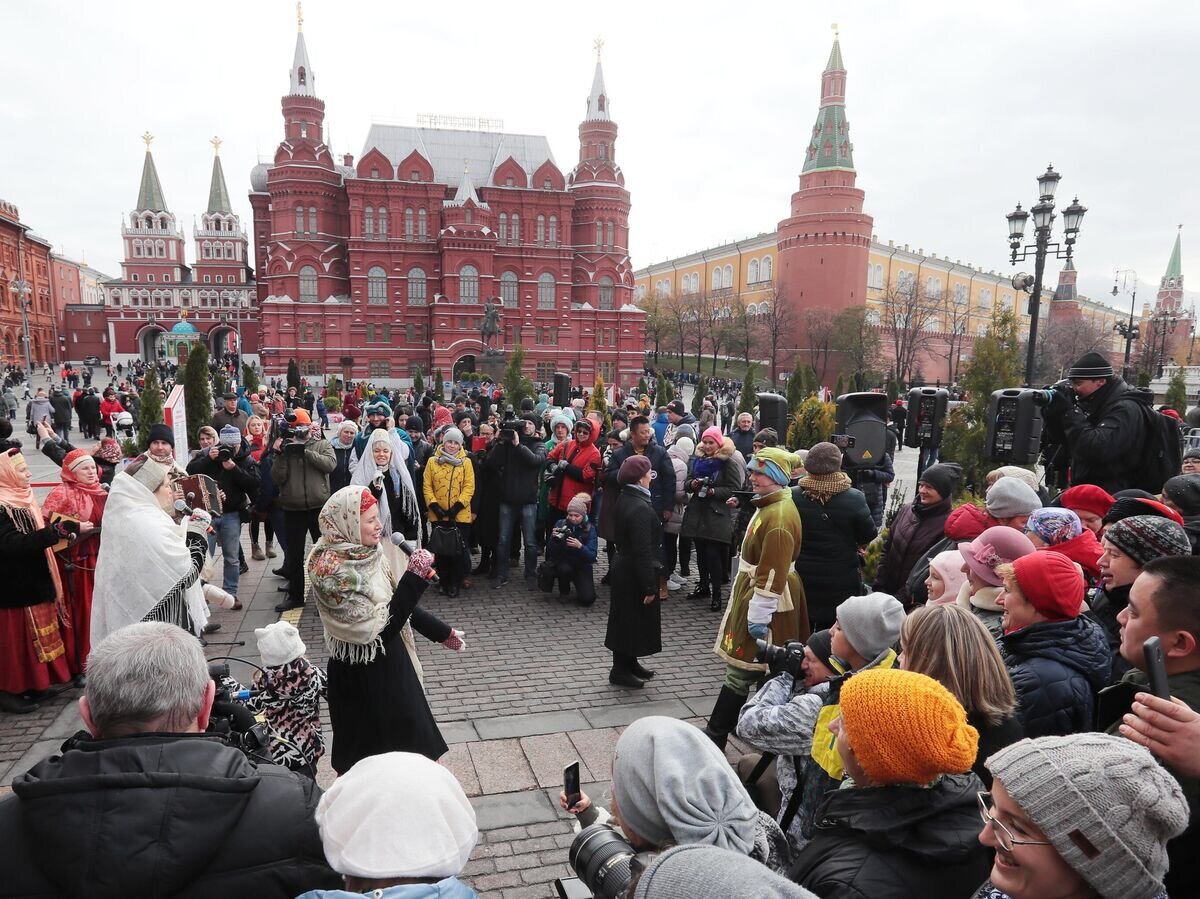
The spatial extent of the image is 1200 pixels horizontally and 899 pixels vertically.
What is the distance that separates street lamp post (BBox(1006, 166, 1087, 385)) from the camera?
443 inches

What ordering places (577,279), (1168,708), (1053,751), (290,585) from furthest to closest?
(577,279) → (290,585) → (1168,708) → (1053,751)

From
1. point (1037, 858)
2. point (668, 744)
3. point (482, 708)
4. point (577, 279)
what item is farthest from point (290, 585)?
point (577, 279)

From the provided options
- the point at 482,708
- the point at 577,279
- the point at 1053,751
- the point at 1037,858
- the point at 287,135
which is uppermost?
the point at 287,135

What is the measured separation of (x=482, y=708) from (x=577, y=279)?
167 ft

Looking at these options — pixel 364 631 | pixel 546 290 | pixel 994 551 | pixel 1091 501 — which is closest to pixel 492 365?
pixel 546 290

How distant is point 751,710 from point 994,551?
4.74 feet

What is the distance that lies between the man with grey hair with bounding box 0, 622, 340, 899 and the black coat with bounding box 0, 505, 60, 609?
3.43m

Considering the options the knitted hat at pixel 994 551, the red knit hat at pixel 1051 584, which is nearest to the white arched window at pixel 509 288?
the knitted hat at pixel 994 551

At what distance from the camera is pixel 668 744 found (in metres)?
1.68

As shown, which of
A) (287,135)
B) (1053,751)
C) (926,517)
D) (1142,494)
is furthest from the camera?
(287,135)

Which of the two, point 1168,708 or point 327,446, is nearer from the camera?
point 1168,708

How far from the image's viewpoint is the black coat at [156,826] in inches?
59.7

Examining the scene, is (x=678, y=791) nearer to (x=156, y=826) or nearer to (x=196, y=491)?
(x=156, y=826)

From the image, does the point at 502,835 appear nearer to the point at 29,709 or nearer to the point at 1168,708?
the point at 1168,708
